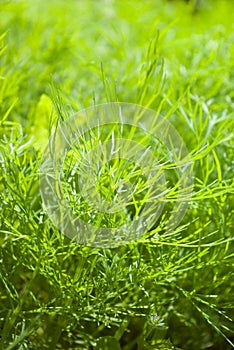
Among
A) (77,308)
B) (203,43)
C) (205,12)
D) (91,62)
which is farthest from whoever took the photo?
(205,12)

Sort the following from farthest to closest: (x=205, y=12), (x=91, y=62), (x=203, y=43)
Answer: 1. (x=205, y=12)
2. (x=203, y=43)
3. (x=91, y=62)

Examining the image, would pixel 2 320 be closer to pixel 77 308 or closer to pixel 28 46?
pixel 77 308

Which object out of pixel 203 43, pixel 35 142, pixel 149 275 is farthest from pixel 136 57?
pixel 149 275

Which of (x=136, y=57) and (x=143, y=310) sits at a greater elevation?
(x=136, y=57)

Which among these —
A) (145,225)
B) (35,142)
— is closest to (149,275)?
(145,225)

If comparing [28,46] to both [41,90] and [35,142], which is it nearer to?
[41,90]

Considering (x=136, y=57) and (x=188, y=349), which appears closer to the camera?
(x=188, y=349)
